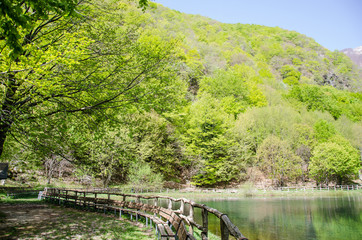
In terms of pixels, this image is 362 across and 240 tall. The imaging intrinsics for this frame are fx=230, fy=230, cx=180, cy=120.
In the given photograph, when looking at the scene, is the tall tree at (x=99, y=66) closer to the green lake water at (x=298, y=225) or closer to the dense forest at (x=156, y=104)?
the dense forest at (x=156, y=104)

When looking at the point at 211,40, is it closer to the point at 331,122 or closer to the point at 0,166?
the point at 331,122

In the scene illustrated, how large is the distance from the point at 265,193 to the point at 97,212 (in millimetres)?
23943

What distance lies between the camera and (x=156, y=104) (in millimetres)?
6816

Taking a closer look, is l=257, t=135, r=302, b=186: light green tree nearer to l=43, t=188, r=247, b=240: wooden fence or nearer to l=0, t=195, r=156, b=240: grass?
l=43, t=188, r=247, b=240: wooden fence

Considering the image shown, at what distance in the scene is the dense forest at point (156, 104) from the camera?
5992 mm

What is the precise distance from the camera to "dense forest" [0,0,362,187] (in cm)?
599

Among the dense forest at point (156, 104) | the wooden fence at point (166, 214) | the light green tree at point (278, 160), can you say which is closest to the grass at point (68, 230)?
the wooden fence at point (166, 214)

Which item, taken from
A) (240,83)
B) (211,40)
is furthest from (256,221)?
(211,40)

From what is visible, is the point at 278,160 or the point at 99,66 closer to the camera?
the point at 99,66

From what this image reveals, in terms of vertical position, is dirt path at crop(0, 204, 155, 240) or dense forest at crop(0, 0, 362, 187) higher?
dense forest at crop(0, 0, 362, 187)

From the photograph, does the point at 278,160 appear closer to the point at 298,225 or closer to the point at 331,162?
the point at 331,162

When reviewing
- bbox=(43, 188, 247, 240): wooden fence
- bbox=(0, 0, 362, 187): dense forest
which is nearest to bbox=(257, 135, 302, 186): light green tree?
bbox=(0, 0, 362, 187): dense forest

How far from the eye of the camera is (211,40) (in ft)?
313

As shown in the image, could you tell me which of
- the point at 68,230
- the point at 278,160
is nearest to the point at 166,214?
the point at 68,230
